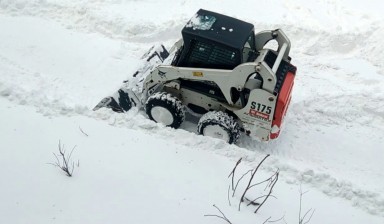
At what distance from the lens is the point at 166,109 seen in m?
7.80

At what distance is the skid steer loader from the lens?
7176mm

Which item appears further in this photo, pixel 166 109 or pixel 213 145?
pixel 166 109

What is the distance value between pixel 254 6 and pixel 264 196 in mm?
6785

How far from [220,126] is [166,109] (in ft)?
3.35

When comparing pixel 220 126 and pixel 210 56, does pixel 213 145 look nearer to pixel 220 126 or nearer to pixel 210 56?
pixel 220 126

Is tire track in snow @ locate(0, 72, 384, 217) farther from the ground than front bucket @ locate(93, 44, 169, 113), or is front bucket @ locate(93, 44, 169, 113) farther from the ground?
front bucket @ locate(93, 44, 169, 113)

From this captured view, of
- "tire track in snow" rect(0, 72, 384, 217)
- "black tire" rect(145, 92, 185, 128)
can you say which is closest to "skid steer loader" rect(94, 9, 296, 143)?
"black tire" rect(145, 92, 185, 128)

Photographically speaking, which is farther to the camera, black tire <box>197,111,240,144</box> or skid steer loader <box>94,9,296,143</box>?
black tire <box>197,111,240,144</box>

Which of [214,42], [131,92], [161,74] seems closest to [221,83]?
[214,42]

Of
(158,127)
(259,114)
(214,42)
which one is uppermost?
(214,42)

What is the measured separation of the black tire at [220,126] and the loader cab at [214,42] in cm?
82

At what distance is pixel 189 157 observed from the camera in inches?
274

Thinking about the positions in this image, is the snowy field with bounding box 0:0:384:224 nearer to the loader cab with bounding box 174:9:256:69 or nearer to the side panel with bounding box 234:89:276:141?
the side panel with bounding box 234:89:276:141

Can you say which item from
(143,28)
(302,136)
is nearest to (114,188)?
(302,136)
